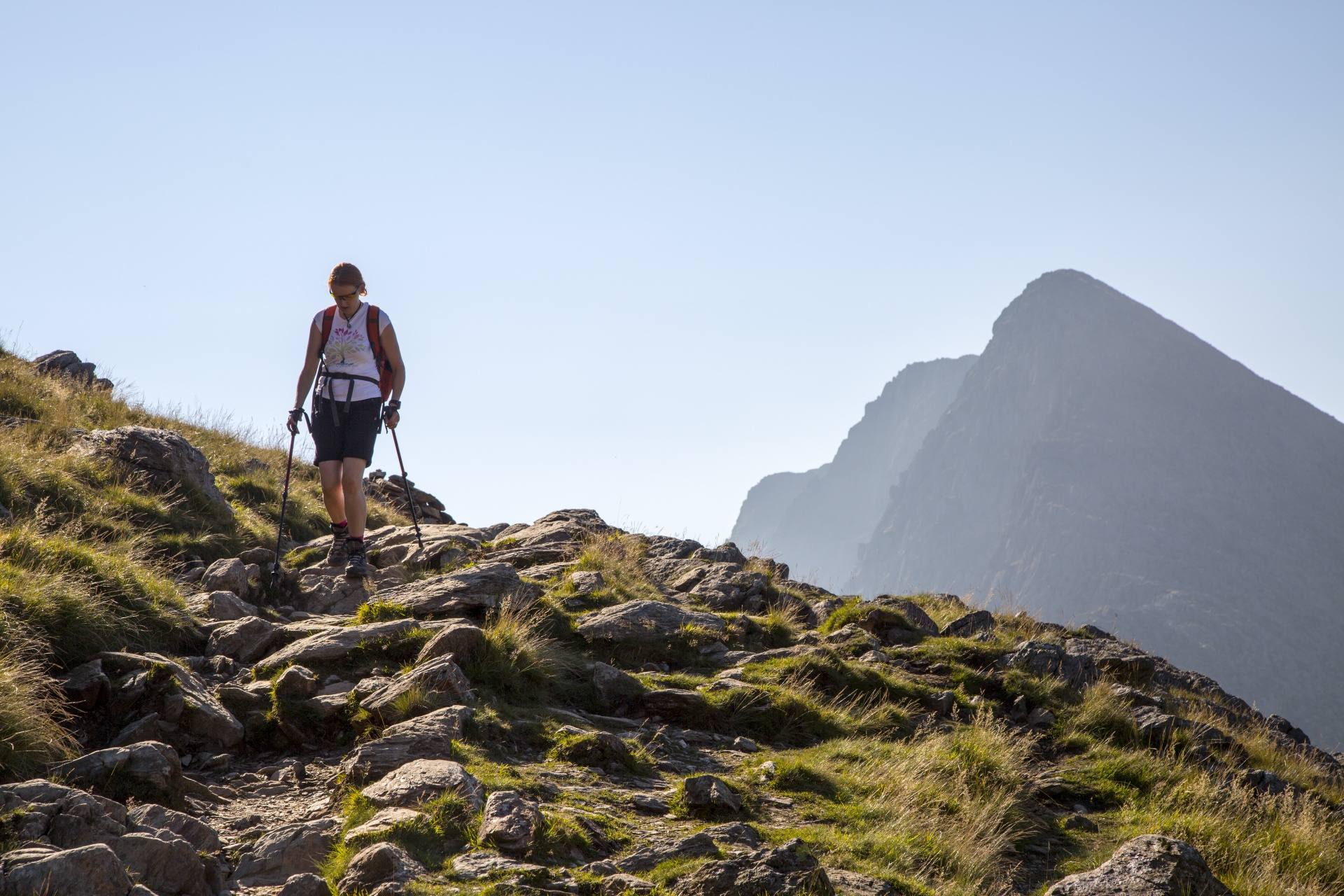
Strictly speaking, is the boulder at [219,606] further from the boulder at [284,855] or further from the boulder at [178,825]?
the boulder at [284,855]

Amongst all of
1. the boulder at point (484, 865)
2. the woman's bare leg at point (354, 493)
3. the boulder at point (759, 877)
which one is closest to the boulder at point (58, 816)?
the boulder at point (484, 865)

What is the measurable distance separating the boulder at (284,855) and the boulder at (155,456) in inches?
349

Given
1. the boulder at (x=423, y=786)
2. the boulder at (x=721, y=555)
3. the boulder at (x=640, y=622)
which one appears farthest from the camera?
the boulder at (x=721, y=555)

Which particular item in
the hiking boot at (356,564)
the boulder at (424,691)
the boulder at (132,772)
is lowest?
the boulder at (132,772)

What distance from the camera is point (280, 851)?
4.86 m

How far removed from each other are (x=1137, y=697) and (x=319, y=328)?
10931 millimetres

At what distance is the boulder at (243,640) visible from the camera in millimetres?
7977

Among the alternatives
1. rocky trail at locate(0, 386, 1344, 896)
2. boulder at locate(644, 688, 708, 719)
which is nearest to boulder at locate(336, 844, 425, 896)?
rocky trail at locate(0, 386, 1344, 896)

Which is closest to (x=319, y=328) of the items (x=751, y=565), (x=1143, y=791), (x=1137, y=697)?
(x=751, y=565)

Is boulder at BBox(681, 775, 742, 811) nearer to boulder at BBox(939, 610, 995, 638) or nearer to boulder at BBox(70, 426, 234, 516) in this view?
boulder at BBox(939, 610, 995, 638)

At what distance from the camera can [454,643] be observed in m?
7.76

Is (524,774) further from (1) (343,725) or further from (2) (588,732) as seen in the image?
(1) (343,725)

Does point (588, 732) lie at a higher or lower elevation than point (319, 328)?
lower

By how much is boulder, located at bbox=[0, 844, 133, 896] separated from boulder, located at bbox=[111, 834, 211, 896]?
1.09 feet
